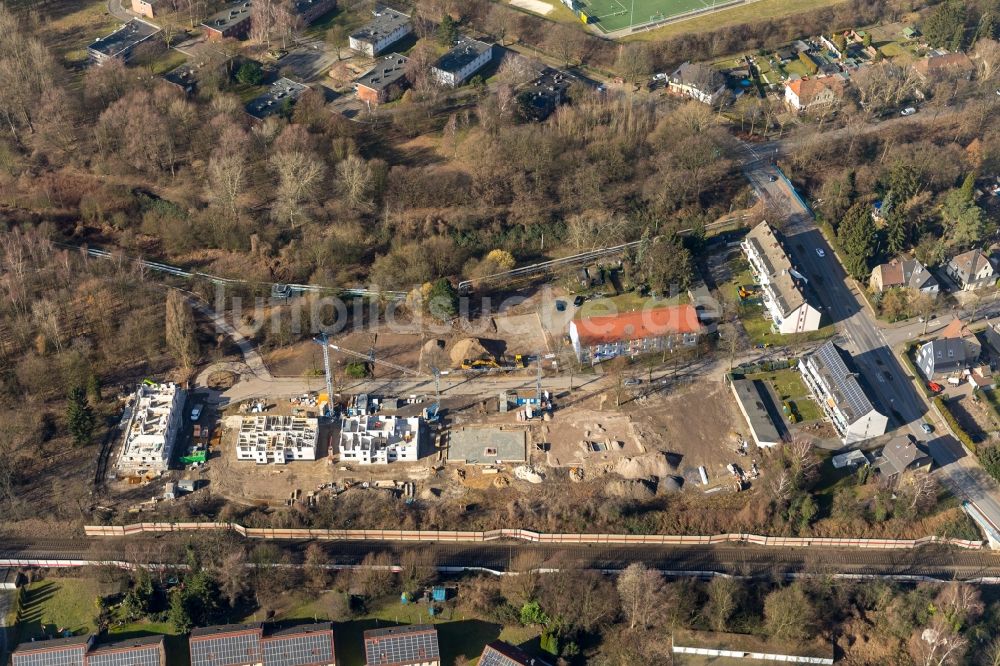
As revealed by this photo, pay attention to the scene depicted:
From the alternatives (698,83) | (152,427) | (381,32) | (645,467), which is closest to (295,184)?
(152,427)

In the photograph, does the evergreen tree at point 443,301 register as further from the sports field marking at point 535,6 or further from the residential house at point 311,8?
the sports field marking at point 535,6

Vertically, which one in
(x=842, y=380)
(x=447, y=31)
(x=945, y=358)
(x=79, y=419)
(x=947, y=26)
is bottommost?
(x=945, y=358)

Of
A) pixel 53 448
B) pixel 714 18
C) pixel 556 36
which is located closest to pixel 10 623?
pixel 53 448

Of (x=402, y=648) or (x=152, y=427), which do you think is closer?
Result: (x=402, y=648)

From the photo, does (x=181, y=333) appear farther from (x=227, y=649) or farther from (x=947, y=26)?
(x=947, y=26)

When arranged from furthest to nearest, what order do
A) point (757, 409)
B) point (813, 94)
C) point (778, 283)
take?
point (813, 94), point (778, 283), point (757, 409)

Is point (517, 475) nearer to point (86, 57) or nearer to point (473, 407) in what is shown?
point (473, 407)

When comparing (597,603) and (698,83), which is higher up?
(698,83)
